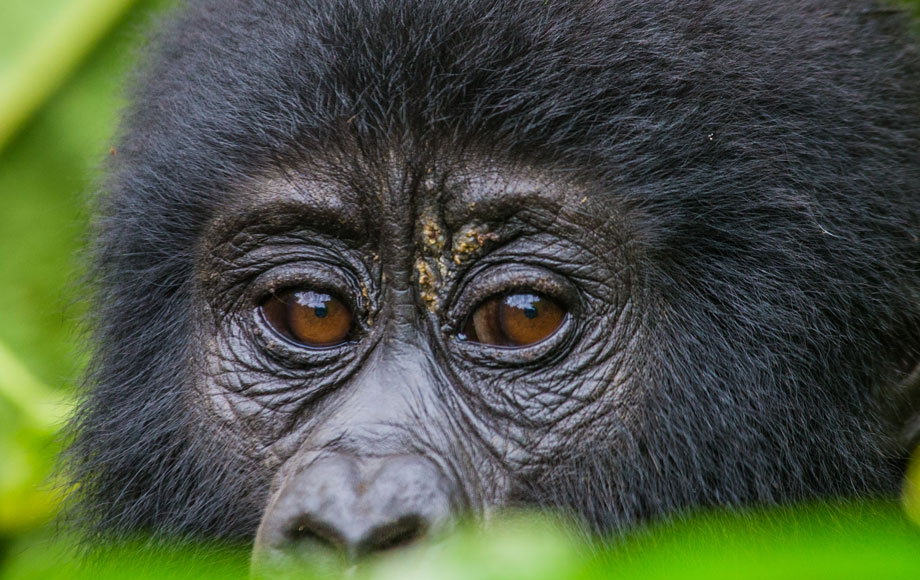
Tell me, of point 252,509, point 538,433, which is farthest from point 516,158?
point 252,509

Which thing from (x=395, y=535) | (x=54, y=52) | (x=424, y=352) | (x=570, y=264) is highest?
(x=54, y=52)

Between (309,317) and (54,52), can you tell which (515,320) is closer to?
(309,317)

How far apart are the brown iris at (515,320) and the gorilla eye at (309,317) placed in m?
0.44

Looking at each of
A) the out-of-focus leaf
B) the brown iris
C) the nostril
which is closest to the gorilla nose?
the nostril

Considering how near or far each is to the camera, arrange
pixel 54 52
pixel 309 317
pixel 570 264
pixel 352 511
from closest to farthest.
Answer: pixel 352 511, pixel 570 264, pixel 309 317, pixel 54 52

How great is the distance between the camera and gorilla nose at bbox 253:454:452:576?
2.74 meters

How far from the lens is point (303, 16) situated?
3381 millimetres

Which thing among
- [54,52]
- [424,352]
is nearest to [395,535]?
[424,352]

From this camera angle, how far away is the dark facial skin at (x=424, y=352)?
295cm

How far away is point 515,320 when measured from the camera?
10.3 ft

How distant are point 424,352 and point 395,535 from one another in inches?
24.7

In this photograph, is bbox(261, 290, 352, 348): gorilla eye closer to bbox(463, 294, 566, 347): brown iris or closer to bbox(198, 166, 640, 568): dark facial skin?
bbox(198, 166, 640, 568): dark facial skin

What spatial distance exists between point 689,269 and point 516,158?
2.10ft

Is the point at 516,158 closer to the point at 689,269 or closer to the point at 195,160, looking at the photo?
the point at 689,269
